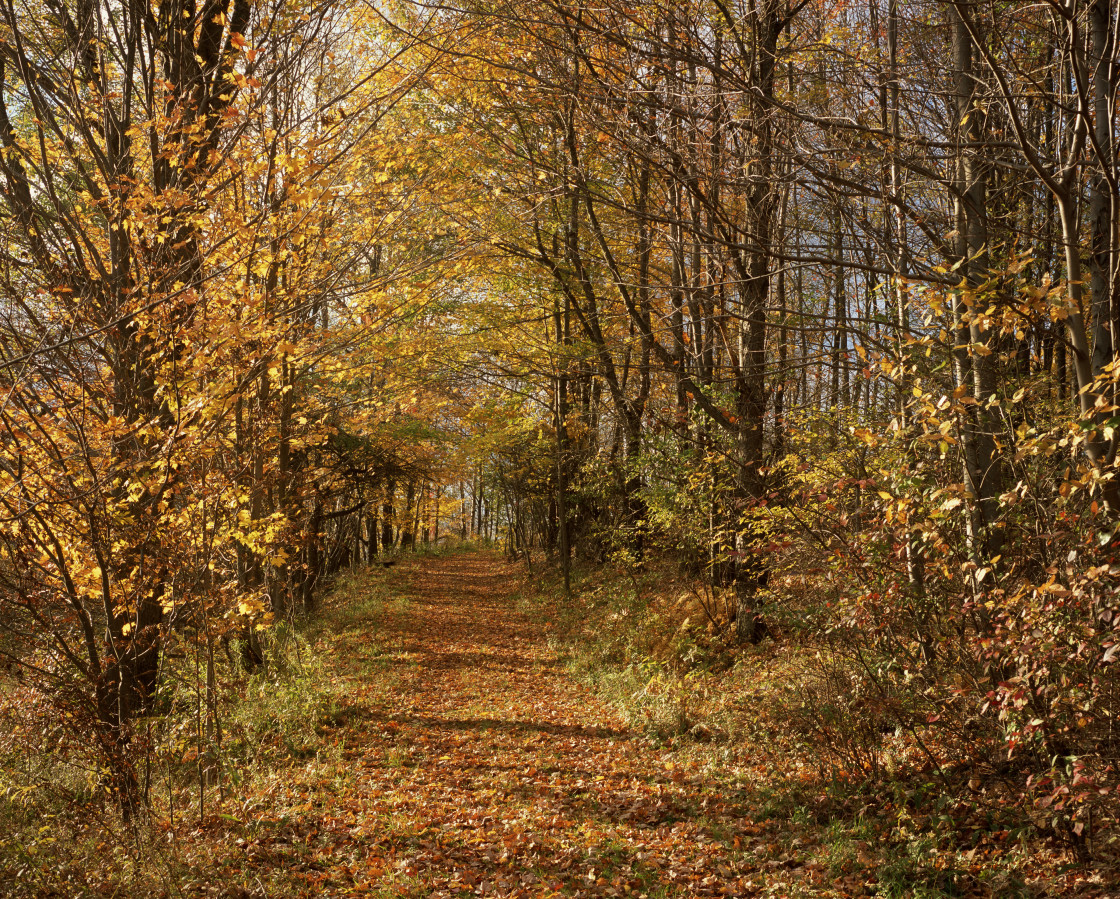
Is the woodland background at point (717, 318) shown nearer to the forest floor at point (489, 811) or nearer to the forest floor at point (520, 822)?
the forest floor at point (520, 822)

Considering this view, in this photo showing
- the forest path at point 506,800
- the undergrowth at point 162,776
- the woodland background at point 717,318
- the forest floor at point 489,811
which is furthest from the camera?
the forest path at point 506,800

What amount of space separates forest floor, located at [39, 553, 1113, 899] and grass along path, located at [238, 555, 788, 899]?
2 cm

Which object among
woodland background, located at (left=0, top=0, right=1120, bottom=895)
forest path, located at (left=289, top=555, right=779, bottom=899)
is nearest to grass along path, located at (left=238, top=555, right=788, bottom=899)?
forest path, located at (left=289, top=555, right=779, bottom=899)

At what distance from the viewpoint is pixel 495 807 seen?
625 cm

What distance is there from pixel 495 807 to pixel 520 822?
0.40 meters

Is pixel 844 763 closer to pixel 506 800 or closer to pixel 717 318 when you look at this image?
pixel 506 800

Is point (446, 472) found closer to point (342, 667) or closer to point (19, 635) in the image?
point (342, 667)

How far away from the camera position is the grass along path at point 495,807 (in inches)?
193

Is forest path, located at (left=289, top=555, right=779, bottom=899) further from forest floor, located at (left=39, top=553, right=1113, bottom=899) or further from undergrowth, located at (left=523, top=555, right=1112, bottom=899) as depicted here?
undergrowth, located at (left=523, top=555, right=1112, bottom=899)

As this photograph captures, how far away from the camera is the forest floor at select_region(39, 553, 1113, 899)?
4.62 metres

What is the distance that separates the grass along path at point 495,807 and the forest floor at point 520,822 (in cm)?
2

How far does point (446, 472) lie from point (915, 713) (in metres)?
17.0

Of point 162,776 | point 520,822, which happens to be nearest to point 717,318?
point 520,822

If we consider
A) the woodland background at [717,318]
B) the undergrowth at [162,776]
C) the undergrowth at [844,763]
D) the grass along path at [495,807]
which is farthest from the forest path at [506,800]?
the woodland background at [717,318]
